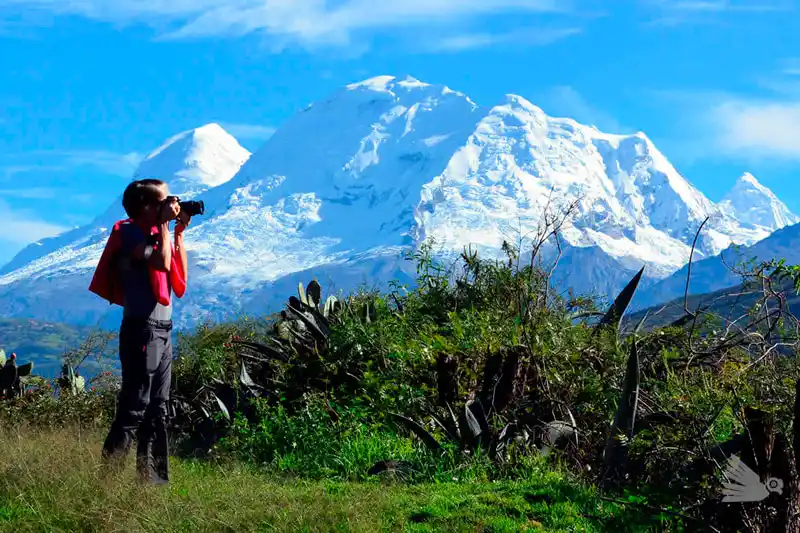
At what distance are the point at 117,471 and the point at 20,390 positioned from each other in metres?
6.08

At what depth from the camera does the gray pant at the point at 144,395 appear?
24.0ft

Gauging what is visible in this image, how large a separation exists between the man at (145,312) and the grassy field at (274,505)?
11.1 inches

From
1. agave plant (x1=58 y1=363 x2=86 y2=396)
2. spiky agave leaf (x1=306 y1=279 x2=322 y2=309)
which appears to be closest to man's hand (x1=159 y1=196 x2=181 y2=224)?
spiky agave leaf (x1=306 y1=279 x2=322 y2=309)

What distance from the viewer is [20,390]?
1268cm

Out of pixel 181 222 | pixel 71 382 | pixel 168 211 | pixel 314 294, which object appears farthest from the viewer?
pixel 314 294

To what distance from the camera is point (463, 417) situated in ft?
27.5

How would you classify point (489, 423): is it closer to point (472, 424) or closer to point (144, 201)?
point (472, 424)

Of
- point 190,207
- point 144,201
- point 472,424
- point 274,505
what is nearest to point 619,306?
point 472,424

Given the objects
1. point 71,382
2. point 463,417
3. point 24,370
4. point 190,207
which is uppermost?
point 190,207

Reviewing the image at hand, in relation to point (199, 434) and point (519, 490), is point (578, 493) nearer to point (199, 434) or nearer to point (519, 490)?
point (519, 490)

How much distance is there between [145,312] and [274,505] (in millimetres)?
1807

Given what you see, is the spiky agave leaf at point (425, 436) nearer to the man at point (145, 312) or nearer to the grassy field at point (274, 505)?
the grassy field at point (274, 505)

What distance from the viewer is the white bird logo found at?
552cm

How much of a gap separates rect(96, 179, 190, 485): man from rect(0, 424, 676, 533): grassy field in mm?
282
